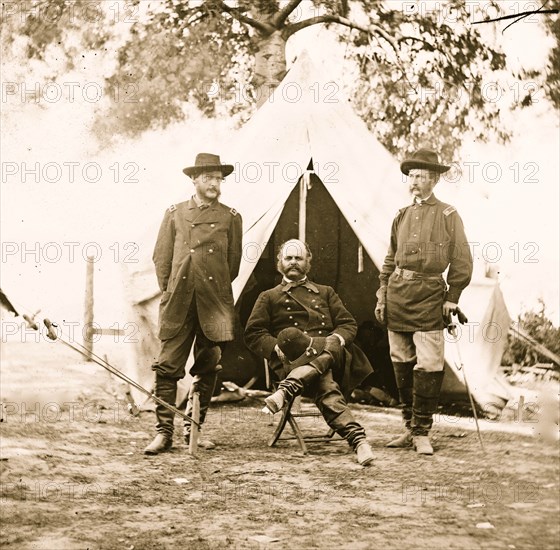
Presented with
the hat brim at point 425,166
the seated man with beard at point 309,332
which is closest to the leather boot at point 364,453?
the seated man with beard at point 309,332

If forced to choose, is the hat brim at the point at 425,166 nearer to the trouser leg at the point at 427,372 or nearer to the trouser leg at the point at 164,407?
the trouser leg at the point at 427,372

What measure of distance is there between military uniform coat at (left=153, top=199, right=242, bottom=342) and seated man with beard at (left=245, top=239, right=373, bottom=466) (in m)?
0.19

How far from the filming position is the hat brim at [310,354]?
3748 mm

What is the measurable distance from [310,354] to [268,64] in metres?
1.83

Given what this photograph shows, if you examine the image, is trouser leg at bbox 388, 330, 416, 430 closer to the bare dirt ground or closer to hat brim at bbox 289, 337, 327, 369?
the bare dirt ground

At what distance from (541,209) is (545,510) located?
4.38 feet

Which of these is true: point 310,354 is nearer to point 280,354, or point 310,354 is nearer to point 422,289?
point 280,354

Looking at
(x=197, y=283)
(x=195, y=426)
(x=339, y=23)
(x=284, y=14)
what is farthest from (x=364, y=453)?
(x=284, y=14)

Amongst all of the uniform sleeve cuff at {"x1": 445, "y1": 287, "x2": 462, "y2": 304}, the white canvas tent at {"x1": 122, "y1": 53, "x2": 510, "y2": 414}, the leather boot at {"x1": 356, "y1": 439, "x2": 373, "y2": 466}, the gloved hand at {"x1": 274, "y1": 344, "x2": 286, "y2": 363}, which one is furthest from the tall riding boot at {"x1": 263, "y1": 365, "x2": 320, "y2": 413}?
the white canvas tent at {"x1": 122, "y1": 53, "x2": 510, "y2": 414}

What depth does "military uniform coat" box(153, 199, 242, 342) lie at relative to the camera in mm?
3984

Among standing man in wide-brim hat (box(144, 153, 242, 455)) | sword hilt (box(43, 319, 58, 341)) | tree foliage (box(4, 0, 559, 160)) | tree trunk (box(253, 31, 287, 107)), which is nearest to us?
sword hilt (box(43, 319, 58, 341))

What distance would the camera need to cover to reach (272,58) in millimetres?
4512

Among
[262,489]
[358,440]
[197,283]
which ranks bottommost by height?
[262,489]

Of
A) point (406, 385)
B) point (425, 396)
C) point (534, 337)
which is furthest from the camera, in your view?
point (406, 385)
